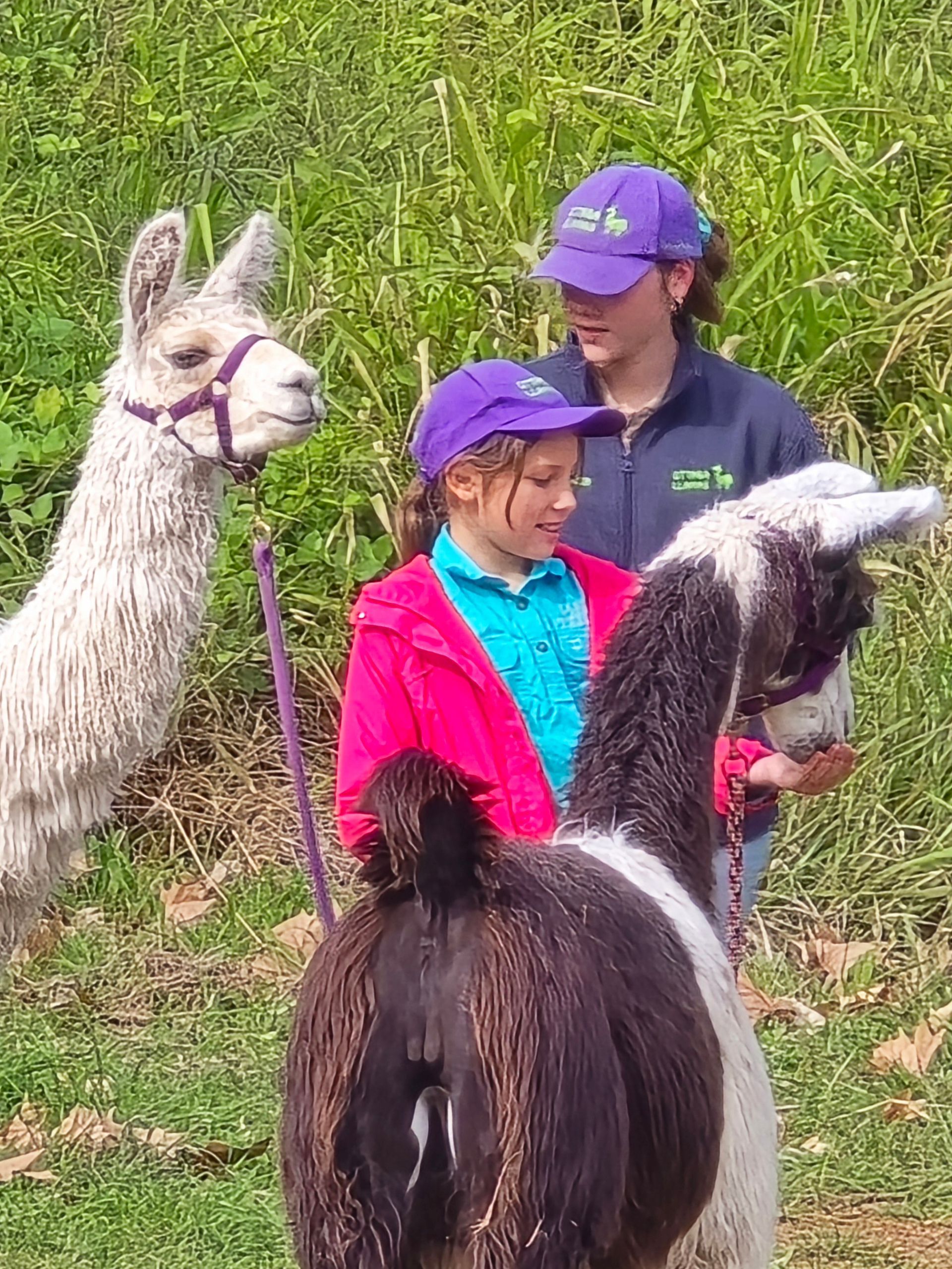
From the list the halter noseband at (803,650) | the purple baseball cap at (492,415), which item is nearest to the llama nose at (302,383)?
the purple baseball cap at (492,415)

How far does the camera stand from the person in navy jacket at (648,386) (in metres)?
3.48

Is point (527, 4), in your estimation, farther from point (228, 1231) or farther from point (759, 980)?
point (228, 1231)

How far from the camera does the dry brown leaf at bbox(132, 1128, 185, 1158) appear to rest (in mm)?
4828

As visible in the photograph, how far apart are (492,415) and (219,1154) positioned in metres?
2.55

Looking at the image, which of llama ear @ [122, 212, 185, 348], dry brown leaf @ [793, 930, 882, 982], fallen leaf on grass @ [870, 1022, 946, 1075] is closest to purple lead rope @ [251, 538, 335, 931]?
llama ear @ [122, 212, 185, 348]

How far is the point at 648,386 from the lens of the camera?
11.8 ft

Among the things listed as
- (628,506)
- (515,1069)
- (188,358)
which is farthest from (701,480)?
(515,1069)

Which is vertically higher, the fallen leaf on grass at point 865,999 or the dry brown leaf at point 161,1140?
the dry brown leaf at point 161,1140

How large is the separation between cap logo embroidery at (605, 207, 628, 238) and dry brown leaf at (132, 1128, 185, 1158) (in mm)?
2515

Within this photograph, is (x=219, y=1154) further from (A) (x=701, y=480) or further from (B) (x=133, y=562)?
(A) (x=701, y=480)

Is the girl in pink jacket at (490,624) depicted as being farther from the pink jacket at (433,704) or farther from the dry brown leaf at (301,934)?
the dry brown leaf at (301,934)

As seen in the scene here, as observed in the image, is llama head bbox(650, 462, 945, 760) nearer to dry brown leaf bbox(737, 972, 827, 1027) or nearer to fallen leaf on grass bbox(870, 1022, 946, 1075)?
fallen leaf on grass bbox(870, 1022, 946, 1075)

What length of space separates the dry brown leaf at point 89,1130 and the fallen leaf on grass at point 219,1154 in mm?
211

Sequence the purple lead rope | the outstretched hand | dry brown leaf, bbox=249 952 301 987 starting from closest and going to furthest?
the outstretched hand < the purple lead rope < dry brown leaf, bbox=249 952 301 987
